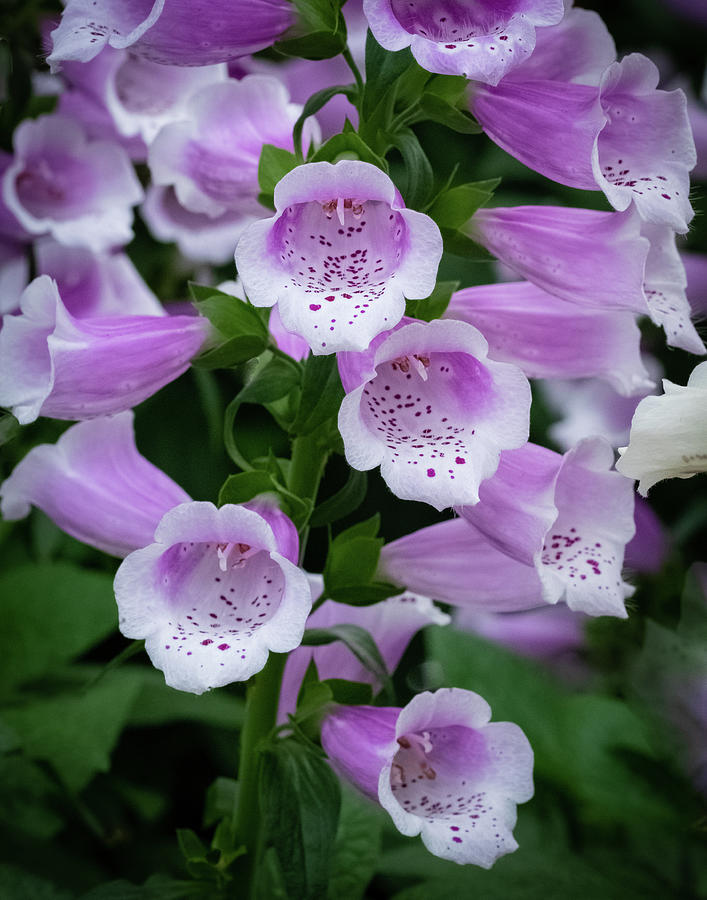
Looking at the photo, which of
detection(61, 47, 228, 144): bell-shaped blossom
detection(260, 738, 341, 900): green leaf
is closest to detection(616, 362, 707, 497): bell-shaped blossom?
detection(260, 738, 341, 900): green leaf

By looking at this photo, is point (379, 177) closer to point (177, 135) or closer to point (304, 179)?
point (304, 179)

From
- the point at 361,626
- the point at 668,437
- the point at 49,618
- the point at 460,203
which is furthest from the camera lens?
the point at 49,618

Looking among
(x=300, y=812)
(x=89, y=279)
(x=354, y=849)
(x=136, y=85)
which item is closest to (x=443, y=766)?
(x=300, y=812)

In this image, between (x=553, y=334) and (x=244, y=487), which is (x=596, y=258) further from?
(x=244, y=487)

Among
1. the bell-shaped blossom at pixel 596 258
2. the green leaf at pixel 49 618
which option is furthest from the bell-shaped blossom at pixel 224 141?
the green leaf at pixel 49 618

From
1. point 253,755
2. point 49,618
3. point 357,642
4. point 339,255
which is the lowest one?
point 49,618

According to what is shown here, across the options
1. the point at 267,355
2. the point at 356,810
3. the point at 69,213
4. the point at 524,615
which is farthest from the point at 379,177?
the point at 524,615

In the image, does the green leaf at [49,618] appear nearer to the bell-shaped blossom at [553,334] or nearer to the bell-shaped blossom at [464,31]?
the bell-shaped blossom at [553,334]
